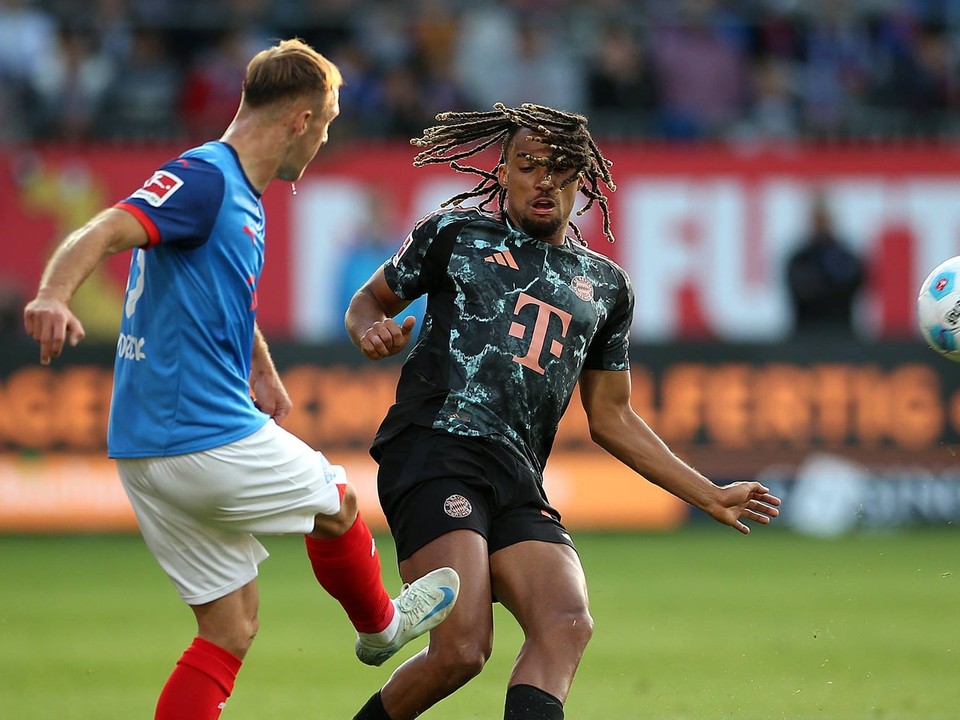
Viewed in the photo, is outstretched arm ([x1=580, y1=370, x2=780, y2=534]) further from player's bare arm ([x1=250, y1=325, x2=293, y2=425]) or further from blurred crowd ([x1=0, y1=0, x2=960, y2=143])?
blurred crowd ([x1=0, y1=0, x2=960, y2=143])

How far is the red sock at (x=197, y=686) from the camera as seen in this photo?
5082 mm

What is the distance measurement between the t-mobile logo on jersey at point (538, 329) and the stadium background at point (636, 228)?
5.44m

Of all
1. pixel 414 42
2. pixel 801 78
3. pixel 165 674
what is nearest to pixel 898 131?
pixel 801 78

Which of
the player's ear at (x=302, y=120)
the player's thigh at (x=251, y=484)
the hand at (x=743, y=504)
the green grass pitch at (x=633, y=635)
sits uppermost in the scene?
the player's ear at (x=302, y=120)

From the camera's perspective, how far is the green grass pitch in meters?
7.28

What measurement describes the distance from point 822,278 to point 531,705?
10647 millimetres

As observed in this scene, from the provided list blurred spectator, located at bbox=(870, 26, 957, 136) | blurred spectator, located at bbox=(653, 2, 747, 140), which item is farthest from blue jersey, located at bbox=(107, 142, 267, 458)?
blurred spectator, located at bbox=(870, 26, 957, 136)

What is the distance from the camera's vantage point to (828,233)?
15164 mm

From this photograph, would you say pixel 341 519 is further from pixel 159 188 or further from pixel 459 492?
pixel 159 188

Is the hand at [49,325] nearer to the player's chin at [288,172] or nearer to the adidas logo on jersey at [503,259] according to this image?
the player's chin at [288,172]

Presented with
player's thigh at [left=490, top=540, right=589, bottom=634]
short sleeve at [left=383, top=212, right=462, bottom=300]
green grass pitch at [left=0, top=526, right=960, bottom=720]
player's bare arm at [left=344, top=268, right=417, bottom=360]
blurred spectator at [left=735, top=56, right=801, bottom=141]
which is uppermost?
short sleeve at [left=383, top=212, right=462, bottom=300]

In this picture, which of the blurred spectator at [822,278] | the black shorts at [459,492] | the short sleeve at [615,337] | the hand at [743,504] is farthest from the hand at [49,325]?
the blurred spectator at [822,278]

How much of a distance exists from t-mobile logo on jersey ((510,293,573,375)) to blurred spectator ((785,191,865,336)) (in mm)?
9834

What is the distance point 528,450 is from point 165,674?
3182 mm
